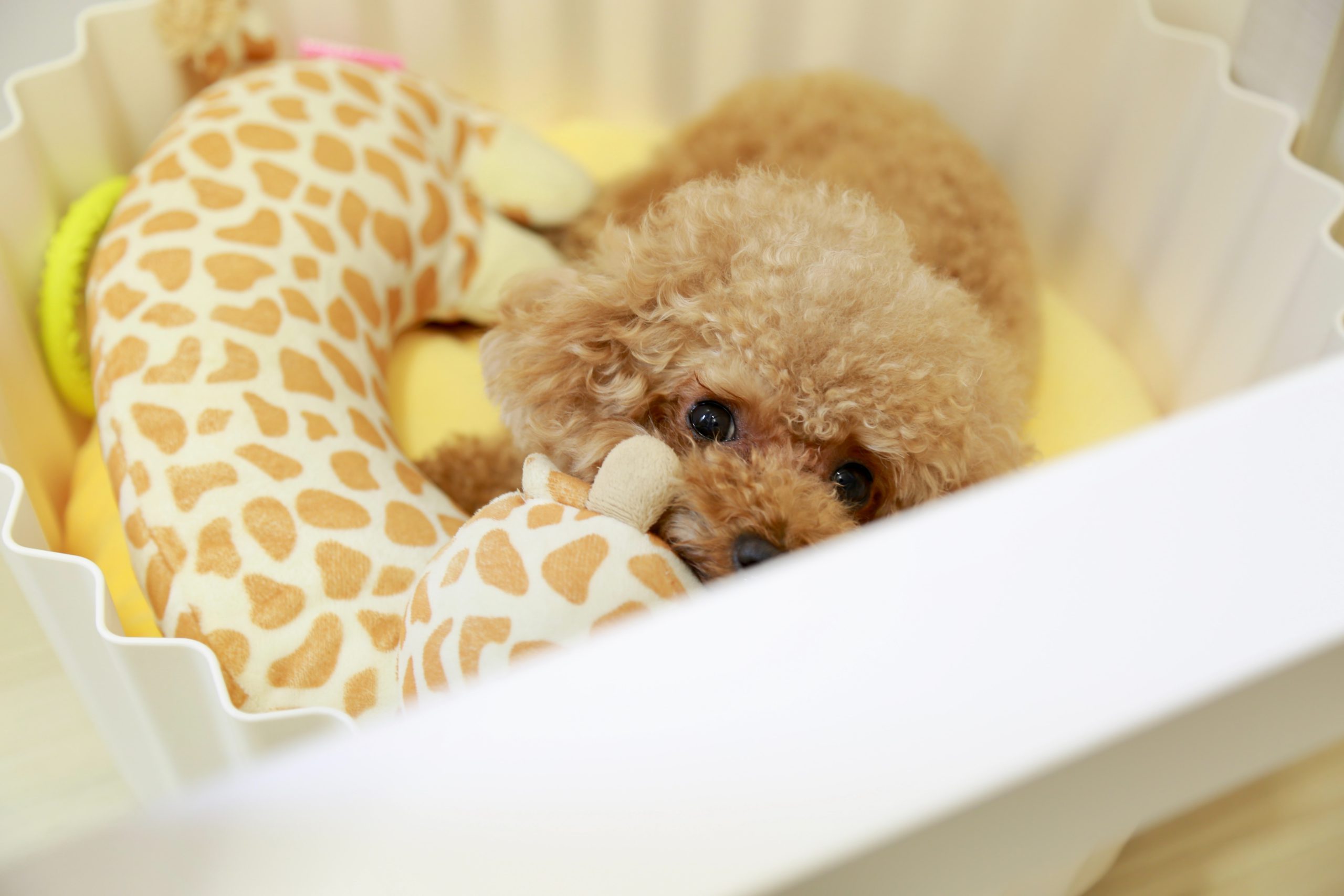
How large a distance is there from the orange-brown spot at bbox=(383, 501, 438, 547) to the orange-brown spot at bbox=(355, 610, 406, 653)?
0.26 ft

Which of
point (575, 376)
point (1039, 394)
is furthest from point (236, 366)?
point (1039, 394)

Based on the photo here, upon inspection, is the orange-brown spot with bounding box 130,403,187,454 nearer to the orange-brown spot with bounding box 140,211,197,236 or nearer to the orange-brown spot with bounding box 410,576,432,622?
the orange-brown spot with bounding box 140,211,197,236

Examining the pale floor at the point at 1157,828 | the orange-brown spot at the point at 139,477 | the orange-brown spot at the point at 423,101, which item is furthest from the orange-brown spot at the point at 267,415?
the orange-brown spot at the point at 423,101

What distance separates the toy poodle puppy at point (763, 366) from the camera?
772 millimetres

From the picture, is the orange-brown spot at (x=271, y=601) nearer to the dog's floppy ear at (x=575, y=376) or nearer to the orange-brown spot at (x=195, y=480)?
the orange-brown spot at (x=195, y=480)

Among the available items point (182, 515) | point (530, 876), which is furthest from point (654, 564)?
point (182, 515)

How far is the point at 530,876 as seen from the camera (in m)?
0.34

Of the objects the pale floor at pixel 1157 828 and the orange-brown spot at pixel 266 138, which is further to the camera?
the orange-brown spot at pixel 266 138

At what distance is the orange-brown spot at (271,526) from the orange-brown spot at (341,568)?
0.09ft

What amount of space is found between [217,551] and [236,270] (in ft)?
1.12

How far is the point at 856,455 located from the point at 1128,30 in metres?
0.87

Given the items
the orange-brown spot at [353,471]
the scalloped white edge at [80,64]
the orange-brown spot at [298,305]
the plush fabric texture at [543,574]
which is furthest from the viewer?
the orange-brown spot at [298,305]

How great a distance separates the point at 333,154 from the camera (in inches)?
48.3

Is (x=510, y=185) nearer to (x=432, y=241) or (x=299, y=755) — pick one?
(x=432, y=241)
